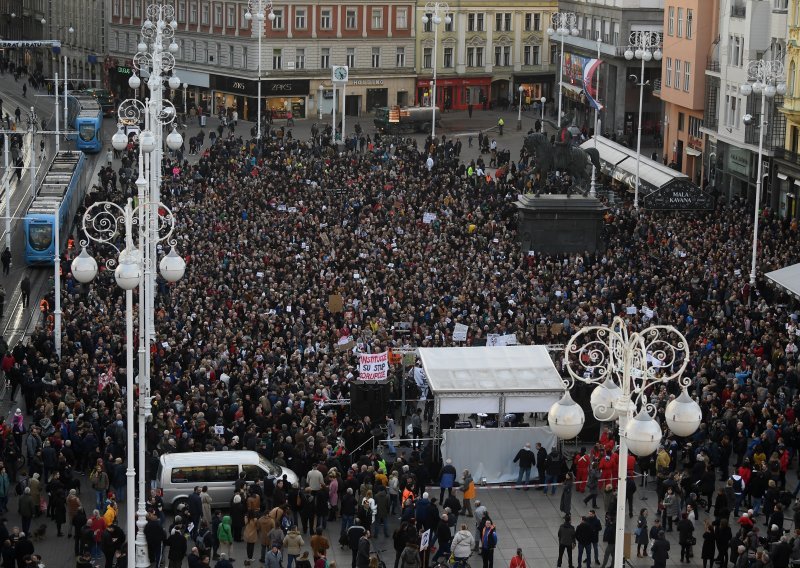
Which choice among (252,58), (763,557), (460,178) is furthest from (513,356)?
(252,58)

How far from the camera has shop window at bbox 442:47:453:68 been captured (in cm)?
10841

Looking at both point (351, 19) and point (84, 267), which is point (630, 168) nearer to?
point (351, 19)

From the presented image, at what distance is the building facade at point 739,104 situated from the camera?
67.7 m

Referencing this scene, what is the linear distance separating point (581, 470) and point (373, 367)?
552cm

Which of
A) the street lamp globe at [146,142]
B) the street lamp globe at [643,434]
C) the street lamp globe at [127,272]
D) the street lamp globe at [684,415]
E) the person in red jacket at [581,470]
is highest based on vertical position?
the street lamp globe at [146,142]

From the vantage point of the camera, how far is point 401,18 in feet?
347

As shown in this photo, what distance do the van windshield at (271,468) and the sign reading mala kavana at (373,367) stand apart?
179 inches

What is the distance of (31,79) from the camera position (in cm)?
11762

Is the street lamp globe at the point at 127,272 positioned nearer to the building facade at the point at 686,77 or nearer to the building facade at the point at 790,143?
the building facade at the point at 790,143

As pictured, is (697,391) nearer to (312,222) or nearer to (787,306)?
(787,306)

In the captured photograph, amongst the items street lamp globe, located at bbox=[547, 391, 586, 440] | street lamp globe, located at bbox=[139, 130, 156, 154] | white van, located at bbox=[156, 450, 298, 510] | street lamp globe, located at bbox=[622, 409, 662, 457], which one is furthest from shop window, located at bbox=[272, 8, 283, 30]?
street lamp globe, located at bbox=[622, 409, 662, 457]

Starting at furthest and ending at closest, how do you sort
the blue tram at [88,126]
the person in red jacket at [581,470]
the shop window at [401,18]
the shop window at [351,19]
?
the shop window at [401,18]
the shop window at [351,19]
the blue tram at [88,126]
the person in red jacket at [581,470]

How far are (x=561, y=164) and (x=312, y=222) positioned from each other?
9.00 metres

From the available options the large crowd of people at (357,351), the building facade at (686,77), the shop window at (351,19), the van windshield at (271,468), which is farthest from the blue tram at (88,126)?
the van windshield at (271,468)
